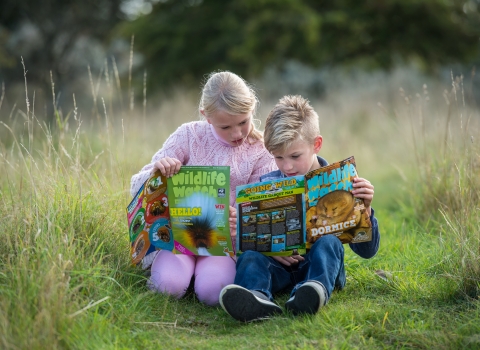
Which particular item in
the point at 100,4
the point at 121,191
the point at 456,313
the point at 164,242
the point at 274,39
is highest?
the point at 100,4

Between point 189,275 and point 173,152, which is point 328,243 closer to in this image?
point 189,275

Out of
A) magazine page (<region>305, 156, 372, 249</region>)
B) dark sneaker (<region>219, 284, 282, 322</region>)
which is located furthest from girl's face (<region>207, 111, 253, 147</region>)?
dark sneaker (<region>219, 284, 282, 322</region>)

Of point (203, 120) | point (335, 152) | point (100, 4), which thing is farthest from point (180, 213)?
point (100, 4)

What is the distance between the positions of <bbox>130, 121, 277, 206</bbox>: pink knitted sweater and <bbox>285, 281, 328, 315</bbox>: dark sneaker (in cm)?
90

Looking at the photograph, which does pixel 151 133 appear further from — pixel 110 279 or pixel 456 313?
pixel 456 313

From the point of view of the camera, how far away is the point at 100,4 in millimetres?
17172

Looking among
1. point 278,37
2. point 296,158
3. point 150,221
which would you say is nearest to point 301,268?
point 296,158

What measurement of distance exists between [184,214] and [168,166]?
285 mm

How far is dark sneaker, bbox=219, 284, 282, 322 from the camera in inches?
113

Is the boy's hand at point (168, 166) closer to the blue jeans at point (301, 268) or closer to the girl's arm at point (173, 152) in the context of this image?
the girl's arm at point (173, 152)

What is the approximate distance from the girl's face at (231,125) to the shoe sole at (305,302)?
1065mm

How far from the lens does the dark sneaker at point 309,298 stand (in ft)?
9.33

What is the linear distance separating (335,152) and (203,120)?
488 cm

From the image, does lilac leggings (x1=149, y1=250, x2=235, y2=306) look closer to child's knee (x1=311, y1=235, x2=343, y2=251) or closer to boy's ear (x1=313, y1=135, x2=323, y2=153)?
child's knee (x1=311, y1=235, x2=343, y2=251)
